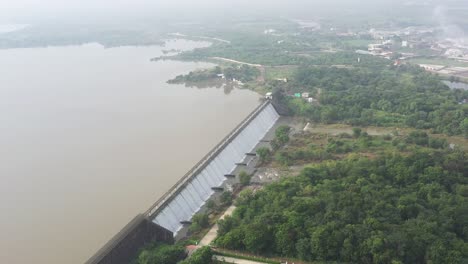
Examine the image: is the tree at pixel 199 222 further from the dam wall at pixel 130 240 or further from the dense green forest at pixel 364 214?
the dense green forest at pixel 364 214

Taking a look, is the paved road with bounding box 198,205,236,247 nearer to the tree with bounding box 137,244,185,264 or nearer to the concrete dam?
the tree with bounding box 137,244,185,264

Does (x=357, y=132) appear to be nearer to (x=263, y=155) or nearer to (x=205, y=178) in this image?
(x=263, y=155)

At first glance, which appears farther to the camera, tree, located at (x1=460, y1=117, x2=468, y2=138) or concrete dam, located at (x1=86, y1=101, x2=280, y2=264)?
tree, located at (x1=460, y1=117, x2=468, y2=138)

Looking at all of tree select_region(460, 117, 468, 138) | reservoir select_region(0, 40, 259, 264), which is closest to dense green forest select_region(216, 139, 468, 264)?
reservoir select_region(0, 40, 259, 264)

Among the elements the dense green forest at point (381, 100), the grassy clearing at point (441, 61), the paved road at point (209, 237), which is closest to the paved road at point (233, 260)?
the paved road at point (209, 237)

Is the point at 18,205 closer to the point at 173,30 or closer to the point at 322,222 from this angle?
the point at 322,222
